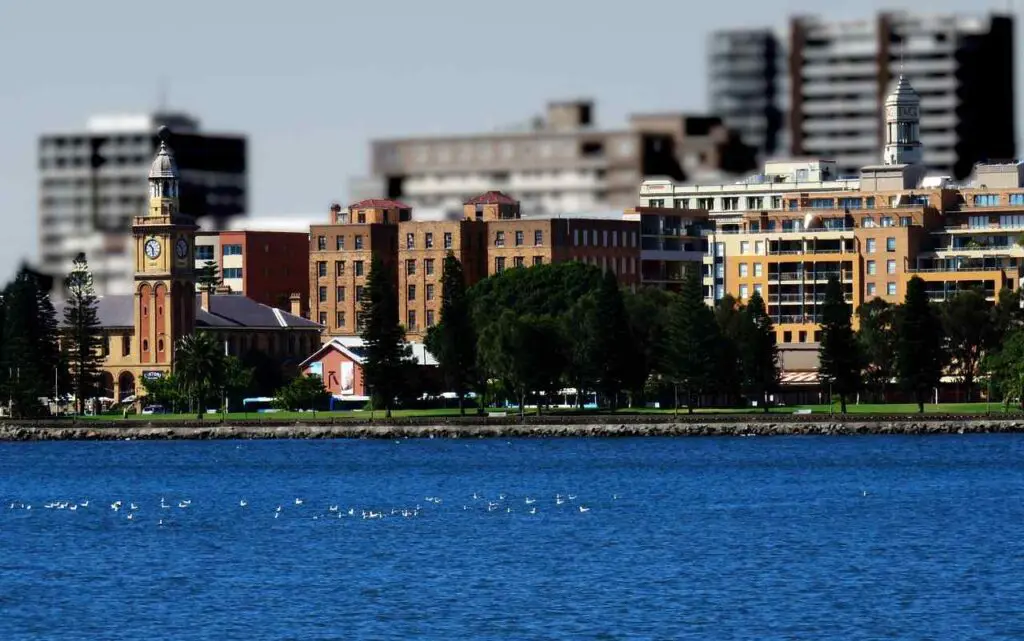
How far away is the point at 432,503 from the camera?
363 feet

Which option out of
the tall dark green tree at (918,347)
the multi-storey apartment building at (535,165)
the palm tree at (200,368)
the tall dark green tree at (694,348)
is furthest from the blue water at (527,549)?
the palm tree at (200,368)

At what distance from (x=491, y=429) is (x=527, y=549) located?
8634 centimetres

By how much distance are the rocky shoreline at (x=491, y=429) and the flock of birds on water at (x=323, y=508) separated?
55469 millimetres

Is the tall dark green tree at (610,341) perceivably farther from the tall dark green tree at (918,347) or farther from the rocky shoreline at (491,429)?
the tall dark green tree at (918,347)

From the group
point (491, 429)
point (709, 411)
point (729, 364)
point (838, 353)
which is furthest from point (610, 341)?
point (838, 353)

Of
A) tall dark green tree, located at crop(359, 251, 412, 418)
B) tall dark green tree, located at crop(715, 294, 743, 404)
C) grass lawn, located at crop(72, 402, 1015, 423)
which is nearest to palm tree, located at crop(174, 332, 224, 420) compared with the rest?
grass lawn, located at crop(72, 402, 1015, 423)

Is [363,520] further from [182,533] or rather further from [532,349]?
[532,349]

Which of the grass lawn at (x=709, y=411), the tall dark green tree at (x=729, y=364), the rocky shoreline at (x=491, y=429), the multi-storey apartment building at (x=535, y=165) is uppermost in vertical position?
the multi-storey apartment building at (x=535, y=165)

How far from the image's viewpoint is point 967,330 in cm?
19375

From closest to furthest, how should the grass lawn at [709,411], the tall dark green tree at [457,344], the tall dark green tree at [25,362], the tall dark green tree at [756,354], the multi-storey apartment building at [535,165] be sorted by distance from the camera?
the multi-storey apartment building at [535,165]
the grass lawn at [709,411]
the tall dark green tree at [756,354]
the tall dark green tree at [457,344]
the tall dark green tree at [25,362]

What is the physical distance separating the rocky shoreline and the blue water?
19201 mm

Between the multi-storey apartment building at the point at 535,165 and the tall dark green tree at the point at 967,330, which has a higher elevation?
the multi-storey apartment building at the point at 535,165

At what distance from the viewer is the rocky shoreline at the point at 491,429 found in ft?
546

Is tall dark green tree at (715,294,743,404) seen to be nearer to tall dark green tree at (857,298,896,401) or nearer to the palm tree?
tall dark green tree at (857,298,896,401)
